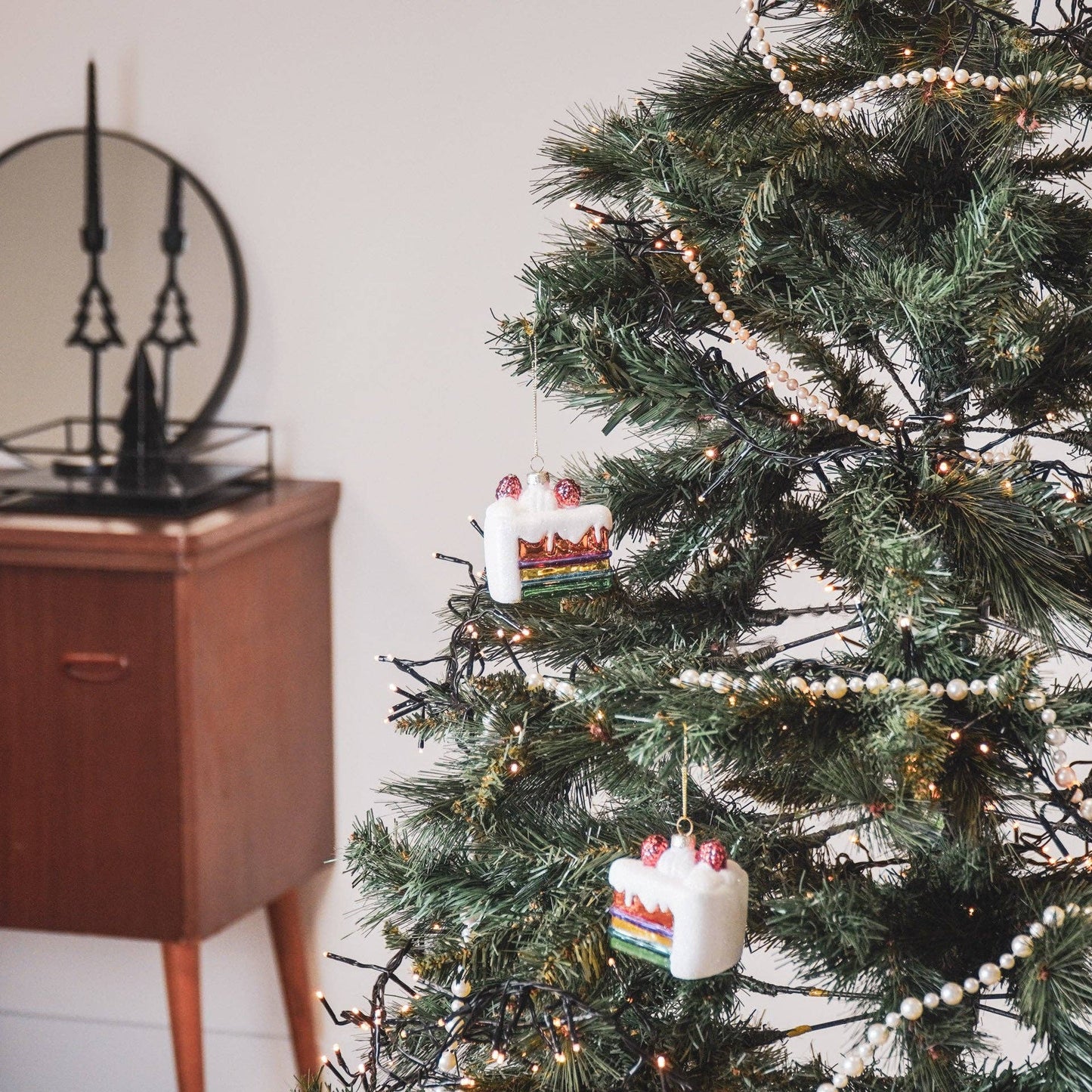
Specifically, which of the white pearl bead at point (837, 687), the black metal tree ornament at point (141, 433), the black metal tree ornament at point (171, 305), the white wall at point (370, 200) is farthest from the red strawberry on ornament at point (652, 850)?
the black metal tree ornament at point (171, 305)

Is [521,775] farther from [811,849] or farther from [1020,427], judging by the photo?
[1020,427]

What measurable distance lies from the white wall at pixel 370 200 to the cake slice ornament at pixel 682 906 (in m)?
1.04

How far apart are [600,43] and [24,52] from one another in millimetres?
820

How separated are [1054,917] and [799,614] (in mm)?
285

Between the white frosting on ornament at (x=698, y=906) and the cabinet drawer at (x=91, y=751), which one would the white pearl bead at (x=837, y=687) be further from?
the cabinet drawer at (x=91, y=751)

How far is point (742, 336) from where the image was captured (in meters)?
0.89

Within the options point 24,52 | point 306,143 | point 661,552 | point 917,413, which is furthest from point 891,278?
point 24,52

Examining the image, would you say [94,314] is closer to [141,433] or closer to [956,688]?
[141,433]

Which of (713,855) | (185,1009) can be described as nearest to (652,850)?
(713,855)

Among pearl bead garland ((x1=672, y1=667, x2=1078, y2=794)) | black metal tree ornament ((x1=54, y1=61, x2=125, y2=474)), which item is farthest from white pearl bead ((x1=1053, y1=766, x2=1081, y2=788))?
black metal tree ornament ((x1=54, y1=61, x2=125, y2=474))

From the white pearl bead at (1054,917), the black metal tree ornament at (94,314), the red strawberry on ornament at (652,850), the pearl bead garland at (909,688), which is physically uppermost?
the black metal tree ornament at (94,314)

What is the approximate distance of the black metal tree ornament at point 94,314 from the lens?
1932 mm

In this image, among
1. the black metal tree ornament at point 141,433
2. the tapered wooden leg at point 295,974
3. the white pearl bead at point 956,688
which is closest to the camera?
the white pearl bead at point 956,688

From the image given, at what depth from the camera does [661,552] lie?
1.03m
